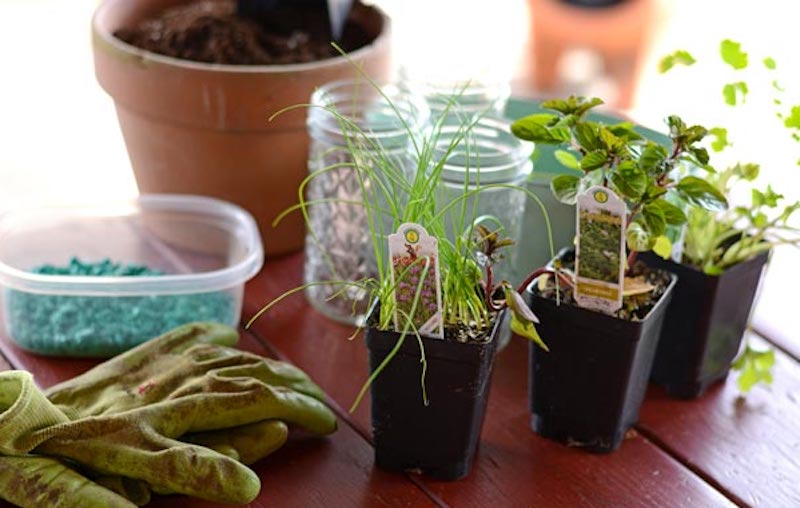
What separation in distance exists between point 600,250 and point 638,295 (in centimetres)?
8

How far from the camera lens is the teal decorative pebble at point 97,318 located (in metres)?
1.28

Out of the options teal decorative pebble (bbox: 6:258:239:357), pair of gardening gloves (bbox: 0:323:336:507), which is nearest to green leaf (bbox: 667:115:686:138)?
pair of gardening gloves (bbox: 0:323:336:507)

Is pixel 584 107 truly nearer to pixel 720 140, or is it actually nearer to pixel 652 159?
pixel 652 159

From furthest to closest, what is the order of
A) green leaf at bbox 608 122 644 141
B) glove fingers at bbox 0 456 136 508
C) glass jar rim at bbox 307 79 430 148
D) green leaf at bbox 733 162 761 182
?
glass jar rim at bbox 307 79 430 148 < green leaf at bbox 733 162 761 182 < green leaf at bbox 608 122 644 141 < glove fingers at bbox 0 456 136 508

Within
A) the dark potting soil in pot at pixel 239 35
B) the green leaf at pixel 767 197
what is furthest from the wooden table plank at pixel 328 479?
the dark potting soil in pot at pixel 239 35

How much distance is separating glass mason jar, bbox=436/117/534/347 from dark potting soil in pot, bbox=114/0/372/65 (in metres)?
0.31

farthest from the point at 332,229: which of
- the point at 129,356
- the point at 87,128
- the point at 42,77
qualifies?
the point at 42,77

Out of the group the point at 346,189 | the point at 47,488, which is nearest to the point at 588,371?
the point at 346,189

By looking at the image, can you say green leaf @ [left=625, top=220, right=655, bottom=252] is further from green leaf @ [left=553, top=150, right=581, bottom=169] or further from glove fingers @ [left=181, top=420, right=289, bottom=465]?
glove fingers @ [left=181, top=420, right=289, bottom=465]

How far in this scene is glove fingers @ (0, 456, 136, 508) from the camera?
38.8 inches

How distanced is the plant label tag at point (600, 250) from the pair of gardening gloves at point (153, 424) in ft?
0.95

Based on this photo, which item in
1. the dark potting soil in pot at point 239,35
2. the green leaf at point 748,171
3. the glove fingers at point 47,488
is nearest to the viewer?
the glove fingers at point 47,488

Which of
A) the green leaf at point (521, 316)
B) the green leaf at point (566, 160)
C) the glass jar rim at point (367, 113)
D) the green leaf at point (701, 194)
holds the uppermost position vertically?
the green leaf at point (701, 194)

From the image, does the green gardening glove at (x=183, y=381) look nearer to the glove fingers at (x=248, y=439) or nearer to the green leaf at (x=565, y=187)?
the glove fingers at (x=248, y=439)
